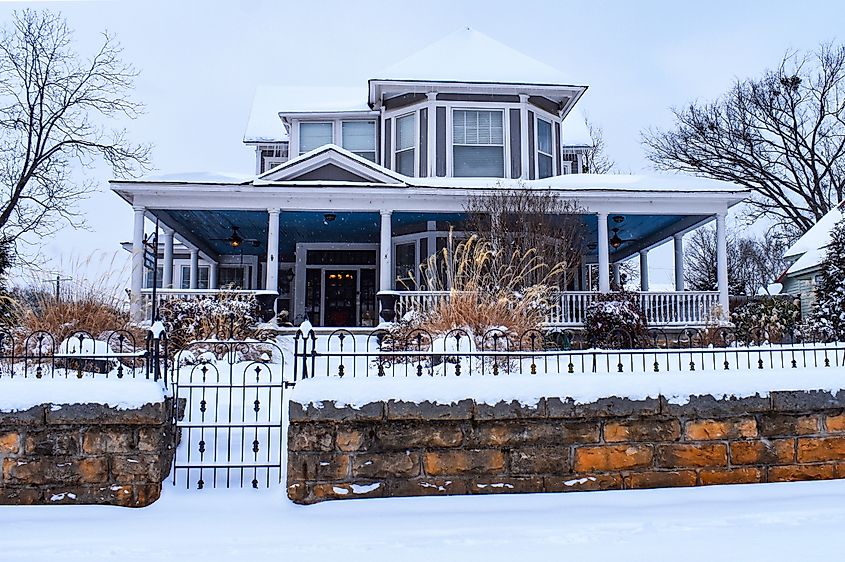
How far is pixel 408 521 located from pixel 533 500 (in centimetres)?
96

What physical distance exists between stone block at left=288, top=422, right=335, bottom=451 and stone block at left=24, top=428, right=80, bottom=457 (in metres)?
1.53

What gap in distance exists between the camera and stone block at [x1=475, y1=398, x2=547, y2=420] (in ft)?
16.3

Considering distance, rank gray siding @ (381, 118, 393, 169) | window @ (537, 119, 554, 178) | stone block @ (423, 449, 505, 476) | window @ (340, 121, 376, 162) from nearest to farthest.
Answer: stone block @ (423, 449, 505, 476)
window @ (537, 119, 554, 178)
gray siding @ (381, 118, 393, 169)
window @ (340, 121, 376, 162)

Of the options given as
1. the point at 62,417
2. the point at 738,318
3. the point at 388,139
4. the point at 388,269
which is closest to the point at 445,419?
the point at 62,417

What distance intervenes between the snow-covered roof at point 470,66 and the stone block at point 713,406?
37.3 feet

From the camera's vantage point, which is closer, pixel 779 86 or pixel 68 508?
pixel 68 508

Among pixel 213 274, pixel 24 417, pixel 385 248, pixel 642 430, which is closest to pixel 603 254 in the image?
pixel 385 248

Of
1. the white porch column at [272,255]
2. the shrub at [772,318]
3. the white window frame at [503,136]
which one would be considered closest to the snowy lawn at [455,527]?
the shrub at [772,318]

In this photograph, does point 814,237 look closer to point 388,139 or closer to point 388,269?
point 388,139

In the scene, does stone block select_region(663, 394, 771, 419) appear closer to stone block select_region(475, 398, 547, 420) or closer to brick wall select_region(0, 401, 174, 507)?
stone block select_region(475, 398, 547, 420)

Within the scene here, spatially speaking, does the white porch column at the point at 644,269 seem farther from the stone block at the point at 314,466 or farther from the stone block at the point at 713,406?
the stone block at the point at 314,466

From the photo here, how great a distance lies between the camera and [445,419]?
16.2 feet

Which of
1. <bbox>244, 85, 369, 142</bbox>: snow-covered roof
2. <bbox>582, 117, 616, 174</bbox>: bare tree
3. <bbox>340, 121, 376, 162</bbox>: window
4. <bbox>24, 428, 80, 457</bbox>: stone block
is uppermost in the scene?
<bbox>582, 117, 616, 174</bbox>: bare tree

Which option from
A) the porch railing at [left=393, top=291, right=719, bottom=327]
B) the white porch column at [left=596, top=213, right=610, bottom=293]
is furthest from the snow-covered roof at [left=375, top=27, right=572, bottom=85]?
the porch railing at [left=393, top=291, right=719, bottom=327]
